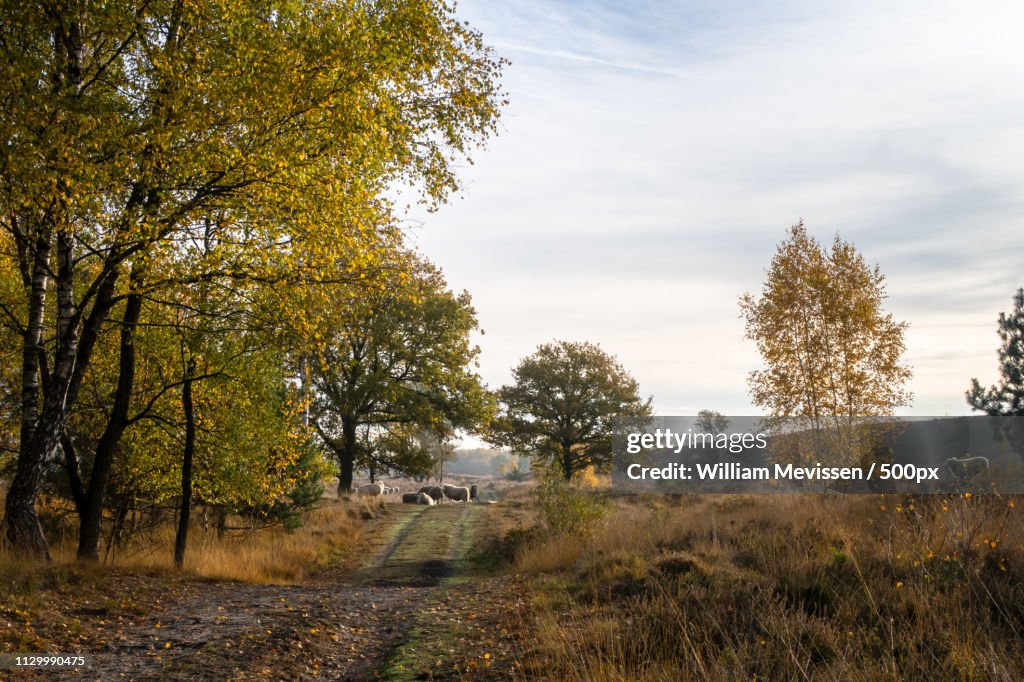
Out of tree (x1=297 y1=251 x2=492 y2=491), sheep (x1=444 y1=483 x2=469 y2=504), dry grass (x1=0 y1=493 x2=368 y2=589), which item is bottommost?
sheep (x1=444 y1=483 x2=469 y2=504)

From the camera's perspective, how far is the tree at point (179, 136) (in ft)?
34.9

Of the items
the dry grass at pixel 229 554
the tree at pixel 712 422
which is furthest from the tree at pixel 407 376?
the tree at pixel 712 422

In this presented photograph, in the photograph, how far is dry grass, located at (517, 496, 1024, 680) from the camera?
234 inches

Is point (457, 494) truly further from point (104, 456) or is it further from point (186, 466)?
point (104, 456)

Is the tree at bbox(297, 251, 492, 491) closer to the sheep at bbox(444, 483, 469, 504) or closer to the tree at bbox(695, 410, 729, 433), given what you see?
the sheep at bbox(444, 483, 469, 504)

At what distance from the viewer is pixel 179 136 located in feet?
36.2

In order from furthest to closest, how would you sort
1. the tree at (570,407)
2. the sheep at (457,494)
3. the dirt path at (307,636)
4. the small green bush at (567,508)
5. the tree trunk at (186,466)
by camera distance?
the tree at (570,407) < the sheep at (457,494) < the small green bush at (567,508) < the tree trunk at (186,466) < the dirt path at (307,636)

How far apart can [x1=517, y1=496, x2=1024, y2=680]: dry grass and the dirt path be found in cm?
99

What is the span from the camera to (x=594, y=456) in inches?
2021

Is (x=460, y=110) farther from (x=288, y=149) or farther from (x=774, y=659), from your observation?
(x=774, y=659)

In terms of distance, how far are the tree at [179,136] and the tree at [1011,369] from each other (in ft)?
139

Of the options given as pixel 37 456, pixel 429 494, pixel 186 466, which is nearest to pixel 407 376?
pixel 429 494

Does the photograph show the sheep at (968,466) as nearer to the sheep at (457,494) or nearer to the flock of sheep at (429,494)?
the flock of sheep at (429,494)

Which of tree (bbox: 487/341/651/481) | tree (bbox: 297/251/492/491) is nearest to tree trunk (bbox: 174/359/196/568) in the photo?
tree (bbox: 297/251/492/491)
